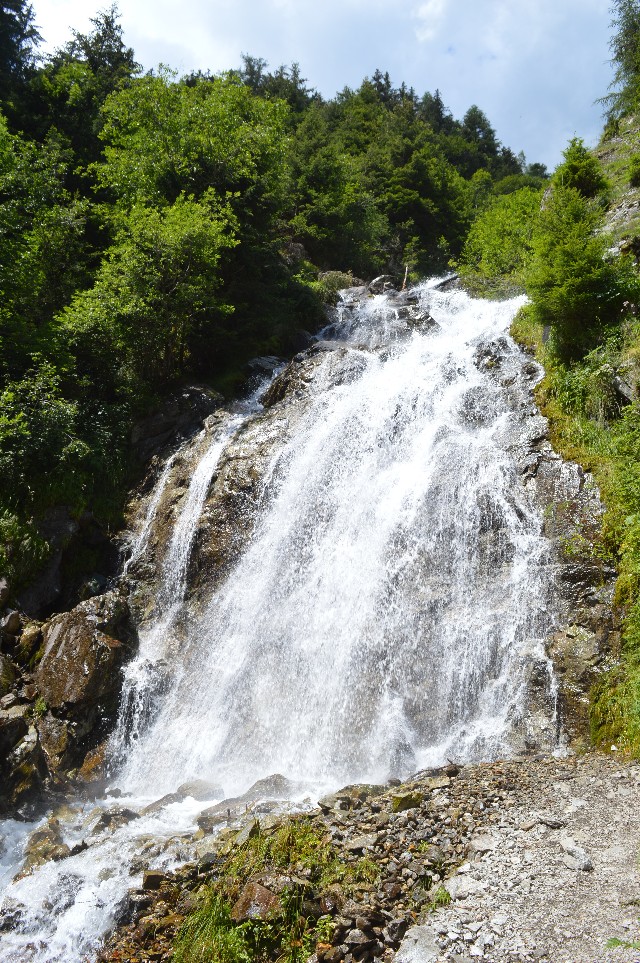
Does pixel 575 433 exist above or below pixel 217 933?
above

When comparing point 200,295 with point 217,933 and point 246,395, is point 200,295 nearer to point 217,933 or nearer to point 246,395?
point 246,395

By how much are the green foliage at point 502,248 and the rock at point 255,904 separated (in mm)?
16655

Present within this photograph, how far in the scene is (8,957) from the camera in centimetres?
589

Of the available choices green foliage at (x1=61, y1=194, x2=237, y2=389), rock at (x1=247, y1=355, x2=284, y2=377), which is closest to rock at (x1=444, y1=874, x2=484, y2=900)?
green foliage at (x1=61, y1=194, x2=237, y2=389)

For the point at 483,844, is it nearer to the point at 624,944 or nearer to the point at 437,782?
the point at 437,782

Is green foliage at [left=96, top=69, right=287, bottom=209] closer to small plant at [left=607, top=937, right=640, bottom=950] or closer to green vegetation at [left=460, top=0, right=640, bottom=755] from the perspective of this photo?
green vegetation at [left=460, top=0, right=640, bottom=755]

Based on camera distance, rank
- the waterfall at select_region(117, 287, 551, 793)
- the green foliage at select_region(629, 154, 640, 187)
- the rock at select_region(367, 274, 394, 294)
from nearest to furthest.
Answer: the waterfall at select_region(117, 287, 551, 793)
the green foliage at select_region(629, 154, 640, 187)
the rock at select_region(367, 274, 394, 294)

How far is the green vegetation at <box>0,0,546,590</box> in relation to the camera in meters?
14.0

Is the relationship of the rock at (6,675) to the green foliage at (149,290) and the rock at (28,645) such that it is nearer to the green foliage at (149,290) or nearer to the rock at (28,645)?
the rock at (28,645)

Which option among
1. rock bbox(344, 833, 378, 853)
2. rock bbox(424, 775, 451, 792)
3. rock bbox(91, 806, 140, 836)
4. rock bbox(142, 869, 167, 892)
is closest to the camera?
rock bbox(344, 833, 378, 853)

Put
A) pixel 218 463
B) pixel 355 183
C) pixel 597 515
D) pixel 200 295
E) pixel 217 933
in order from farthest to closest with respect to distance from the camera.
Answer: pixel 355 183 < pixel 200 295 < pixel 218 463 < pixel 597 515 < pixel 217 933

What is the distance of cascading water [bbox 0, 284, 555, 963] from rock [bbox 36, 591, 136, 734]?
1.51 feet

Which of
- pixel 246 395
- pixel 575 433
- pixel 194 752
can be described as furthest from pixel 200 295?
pixel 194 752

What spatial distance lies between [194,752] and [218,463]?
6865mm
